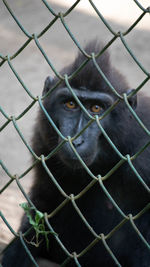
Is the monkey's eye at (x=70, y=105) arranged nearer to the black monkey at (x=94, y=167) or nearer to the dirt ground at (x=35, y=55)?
the black monkey at (x=94, y=167)

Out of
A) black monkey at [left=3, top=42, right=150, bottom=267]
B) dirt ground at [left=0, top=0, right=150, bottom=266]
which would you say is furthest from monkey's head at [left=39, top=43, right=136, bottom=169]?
dirt ground at [left=0, top=0, right=150, bottom=266]

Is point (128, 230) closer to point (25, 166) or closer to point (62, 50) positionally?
point (25, 166)

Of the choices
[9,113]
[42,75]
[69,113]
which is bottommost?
[69,113]

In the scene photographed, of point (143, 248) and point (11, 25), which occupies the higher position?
point (11, 25)

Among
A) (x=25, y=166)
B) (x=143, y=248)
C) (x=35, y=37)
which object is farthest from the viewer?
(x=25, y=166)

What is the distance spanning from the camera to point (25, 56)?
8.20 m

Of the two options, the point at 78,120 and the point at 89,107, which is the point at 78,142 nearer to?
the point at 78,120

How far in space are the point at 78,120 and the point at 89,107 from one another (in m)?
0.21

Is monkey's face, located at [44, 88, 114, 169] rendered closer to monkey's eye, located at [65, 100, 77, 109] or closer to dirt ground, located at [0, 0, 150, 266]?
monkey's eye, located at [65, 100, 77, 109]

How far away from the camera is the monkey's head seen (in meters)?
3.43

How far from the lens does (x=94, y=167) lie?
12.5 feet

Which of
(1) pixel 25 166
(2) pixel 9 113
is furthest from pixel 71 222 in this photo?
(2) pixel 9 113

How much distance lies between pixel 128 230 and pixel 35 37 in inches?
66.9

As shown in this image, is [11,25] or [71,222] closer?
[71,222]
